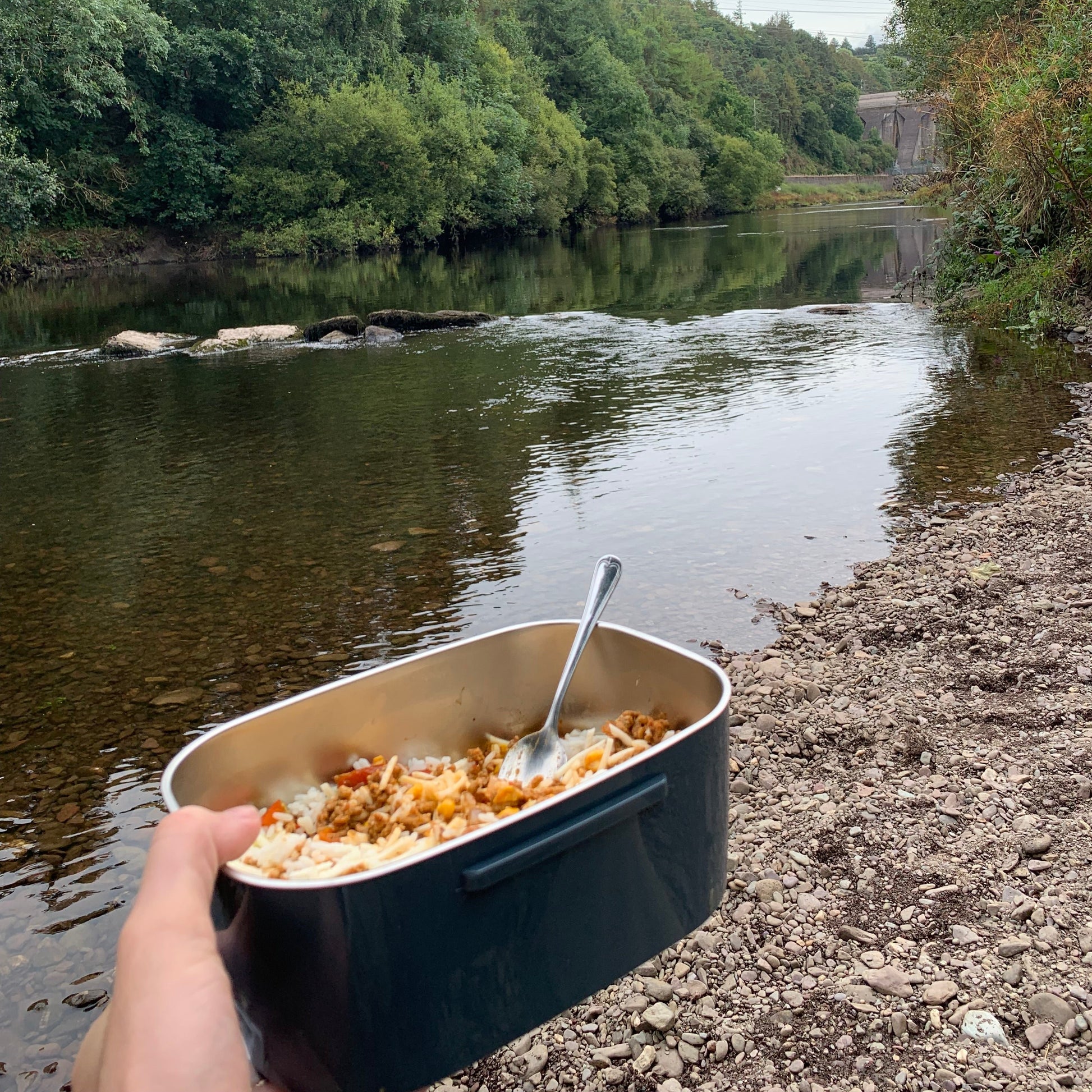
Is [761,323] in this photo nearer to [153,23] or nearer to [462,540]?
[462,540]

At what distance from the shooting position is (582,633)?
174 cm

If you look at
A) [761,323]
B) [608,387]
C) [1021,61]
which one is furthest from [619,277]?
[608,387]

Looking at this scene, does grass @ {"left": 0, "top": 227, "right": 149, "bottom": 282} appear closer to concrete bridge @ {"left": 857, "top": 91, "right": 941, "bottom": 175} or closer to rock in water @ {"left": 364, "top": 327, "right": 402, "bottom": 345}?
rock in water @ {"left": 364, "top": 327, "right": 402, "bottom": 345}

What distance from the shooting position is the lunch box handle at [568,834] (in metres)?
1.17

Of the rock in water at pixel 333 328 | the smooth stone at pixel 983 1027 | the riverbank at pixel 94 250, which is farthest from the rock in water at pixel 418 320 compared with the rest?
the riverbank at pixel 94 250

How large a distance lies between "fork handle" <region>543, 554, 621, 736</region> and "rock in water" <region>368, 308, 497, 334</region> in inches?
636

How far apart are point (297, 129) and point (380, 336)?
100 ft

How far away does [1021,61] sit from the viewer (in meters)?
14.9

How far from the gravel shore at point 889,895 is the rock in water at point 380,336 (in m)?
13.0

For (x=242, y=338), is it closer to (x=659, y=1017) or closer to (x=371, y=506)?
(x=371, y=506)

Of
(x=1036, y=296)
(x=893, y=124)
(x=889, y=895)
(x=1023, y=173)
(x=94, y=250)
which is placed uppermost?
(x=893, y=124)

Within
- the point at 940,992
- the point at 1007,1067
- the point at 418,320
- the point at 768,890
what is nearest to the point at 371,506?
the point at 768,890

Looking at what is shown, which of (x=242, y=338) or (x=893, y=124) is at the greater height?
(x=893, y=124)

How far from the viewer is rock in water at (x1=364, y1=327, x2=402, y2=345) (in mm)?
16438
